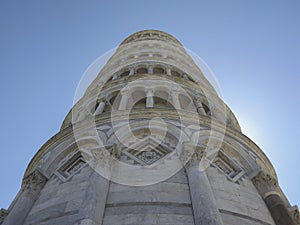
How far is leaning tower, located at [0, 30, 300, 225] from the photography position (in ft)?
22.1

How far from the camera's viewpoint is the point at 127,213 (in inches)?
260

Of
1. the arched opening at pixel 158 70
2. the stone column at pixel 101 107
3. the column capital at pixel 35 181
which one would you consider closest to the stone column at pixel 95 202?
the column capital at pixel 35 181

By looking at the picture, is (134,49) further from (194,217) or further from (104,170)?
(194,217)

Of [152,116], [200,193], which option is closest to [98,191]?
[200,193]

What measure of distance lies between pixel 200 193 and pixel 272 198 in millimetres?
3150

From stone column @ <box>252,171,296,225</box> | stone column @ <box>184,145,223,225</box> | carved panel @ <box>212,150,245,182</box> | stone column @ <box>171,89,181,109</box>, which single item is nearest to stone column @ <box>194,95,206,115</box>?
stone column @ <box>171,89,181,109</box>

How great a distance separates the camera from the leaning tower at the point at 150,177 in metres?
6.73

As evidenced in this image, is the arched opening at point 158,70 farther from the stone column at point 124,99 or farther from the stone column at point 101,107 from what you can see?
the stone column at point 101,107

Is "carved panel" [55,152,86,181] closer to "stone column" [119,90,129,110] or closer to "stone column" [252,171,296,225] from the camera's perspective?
"stone column" [119,90,129,110]

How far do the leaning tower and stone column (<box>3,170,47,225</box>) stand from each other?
28mm

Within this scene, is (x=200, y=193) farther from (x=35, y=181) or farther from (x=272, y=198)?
(x=35, y=181)

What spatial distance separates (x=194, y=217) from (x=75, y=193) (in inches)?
136

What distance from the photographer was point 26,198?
344 inches

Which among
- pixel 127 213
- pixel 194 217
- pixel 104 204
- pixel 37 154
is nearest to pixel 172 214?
pixel 194 217
